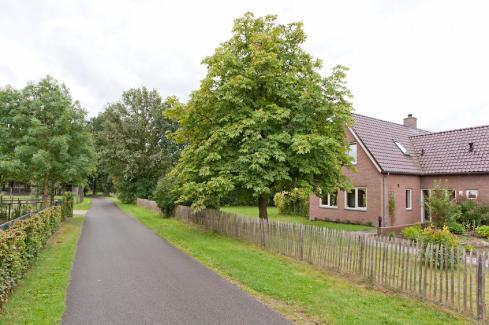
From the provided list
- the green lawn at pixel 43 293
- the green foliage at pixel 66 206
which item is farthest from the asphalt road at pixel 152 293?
the green foliage at pixel 66 206

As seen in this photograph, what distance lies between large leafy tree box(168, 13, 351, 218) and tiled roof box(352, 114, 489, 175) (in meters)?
7.86

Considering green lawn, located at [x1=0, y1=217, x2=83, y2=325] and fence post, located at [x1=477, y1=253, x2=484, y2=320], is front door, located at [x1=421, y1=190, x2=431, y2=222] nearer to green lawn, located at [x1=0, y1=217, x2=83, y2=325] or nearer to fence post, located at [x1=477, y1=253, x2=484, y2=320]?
fence post, located at [x1=477, y1=253, x2=484, y2=320]

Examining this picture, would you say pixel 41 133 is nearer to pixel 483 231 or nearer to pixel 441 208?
pixel 441 208

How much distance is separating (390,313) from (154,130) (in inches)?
1743

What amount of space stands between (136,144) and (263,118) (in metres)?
36.6

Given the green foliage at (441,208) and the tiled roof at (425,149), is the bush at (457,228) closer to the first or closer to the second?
the green foliage at (441,208)

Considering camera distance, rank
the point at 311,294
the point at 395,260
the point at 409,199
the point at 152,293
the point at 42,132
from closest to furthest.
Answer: the point at 311,294, the point at 152,293, the point at 395,260, the point at 42,132, the point at 409,199

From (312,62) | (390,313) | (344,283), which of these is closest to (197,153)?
(312,62)

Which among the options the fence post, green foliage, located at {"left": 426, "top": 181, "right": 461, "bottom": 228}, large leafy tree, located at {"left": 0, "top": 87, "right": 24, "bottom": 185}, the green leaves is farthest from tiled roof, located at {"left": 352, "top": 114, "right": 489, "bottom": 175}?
large leafy tree, located at {"left": 0, "top": 87, "right": 24, "bottom": 185}

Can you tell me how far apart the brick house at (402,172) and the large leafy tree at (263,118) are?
6.30 meters

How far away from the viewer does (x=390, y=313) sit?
23.1 feet

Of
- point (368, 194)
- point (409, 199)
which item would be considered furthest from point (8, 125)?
point (409, 199)

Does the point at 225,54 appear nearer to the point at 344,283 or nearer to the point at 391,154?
the point at 344,283

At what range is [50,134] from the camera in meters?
22.9
